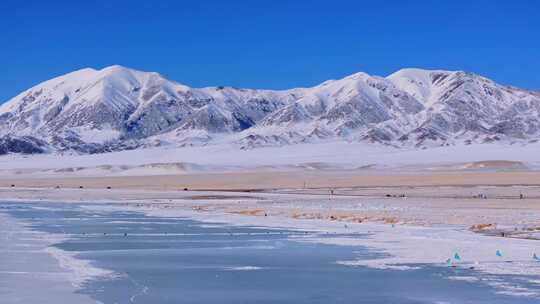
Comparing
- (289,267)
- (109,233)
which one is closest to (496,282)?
(289,267)

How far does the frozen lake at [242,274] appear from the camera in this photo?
53.1ft

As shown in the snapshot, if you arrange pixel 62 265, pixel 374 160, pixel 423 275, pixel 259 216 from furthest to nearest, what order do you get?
pixel 374 160
pixel 259 216
pixel 62 265
pixel 423 275

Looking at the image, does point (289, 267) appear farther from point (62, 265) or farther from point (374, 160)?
point (374, 160)

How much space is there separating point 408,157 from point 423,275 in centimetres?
16967

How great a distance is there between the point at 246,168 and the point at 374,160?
104 feet

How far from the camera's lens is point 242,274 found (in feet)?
63.9

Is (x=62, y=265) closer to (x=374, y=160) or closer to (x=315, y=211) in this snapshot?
(x=315, y=211)

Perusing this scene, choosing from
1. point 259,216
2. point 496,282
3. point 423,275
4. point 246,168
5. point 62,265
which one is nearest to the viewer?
point 496,282

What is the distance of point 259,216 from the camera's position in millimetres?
40719

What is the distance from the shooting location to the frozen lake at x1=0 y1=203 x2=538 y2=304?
1619cm

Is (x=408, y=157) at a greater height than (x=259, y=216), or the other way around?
(x=408, y=157)

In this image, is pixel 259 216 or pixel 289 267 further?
pixel 259 216

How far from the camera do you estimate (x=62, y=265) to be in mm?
20484

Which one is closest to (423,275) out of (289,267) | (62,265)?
(289,267)
